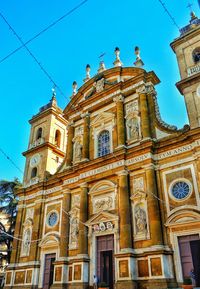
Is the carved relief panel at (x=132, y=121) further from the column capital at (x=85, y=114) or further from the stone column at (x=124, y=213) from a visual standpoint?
the column capital at (x=85, y=114)

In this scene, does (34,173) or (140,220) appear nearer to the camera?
(140,220)

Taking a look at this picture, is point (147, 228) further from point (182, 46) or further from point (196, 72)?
point (182, 46)

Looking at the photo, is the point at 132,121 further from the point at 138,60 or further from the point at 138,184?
the point at 138,60

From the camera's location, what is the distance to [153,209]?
43.5ft

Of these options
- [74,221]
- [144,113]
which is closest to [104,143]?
[144,113]

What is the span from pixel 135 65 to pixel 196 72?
17.2ft

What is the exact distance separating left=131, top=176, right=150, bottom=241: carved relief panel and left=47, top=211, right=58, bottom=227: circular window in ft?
20.5

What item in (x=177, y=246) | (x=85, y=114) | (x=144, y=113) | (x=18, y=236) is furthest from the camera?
(x=85, y=114)

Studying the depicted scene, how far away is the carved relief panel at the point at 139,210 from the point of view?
13413 mm

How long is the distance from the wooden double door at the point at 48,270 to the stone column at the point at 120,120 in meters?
8.39

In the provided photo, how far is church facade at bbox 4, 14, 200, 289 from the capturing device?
41.3ft

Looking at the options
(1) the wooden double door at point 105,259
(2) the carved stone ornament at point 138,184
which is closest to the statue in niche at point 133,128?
(2) the carved stone ornament at point 138,184

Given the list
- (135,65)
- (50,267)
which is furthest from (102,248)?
(135,65)

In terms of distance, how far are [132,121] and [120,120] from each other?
787 mm
